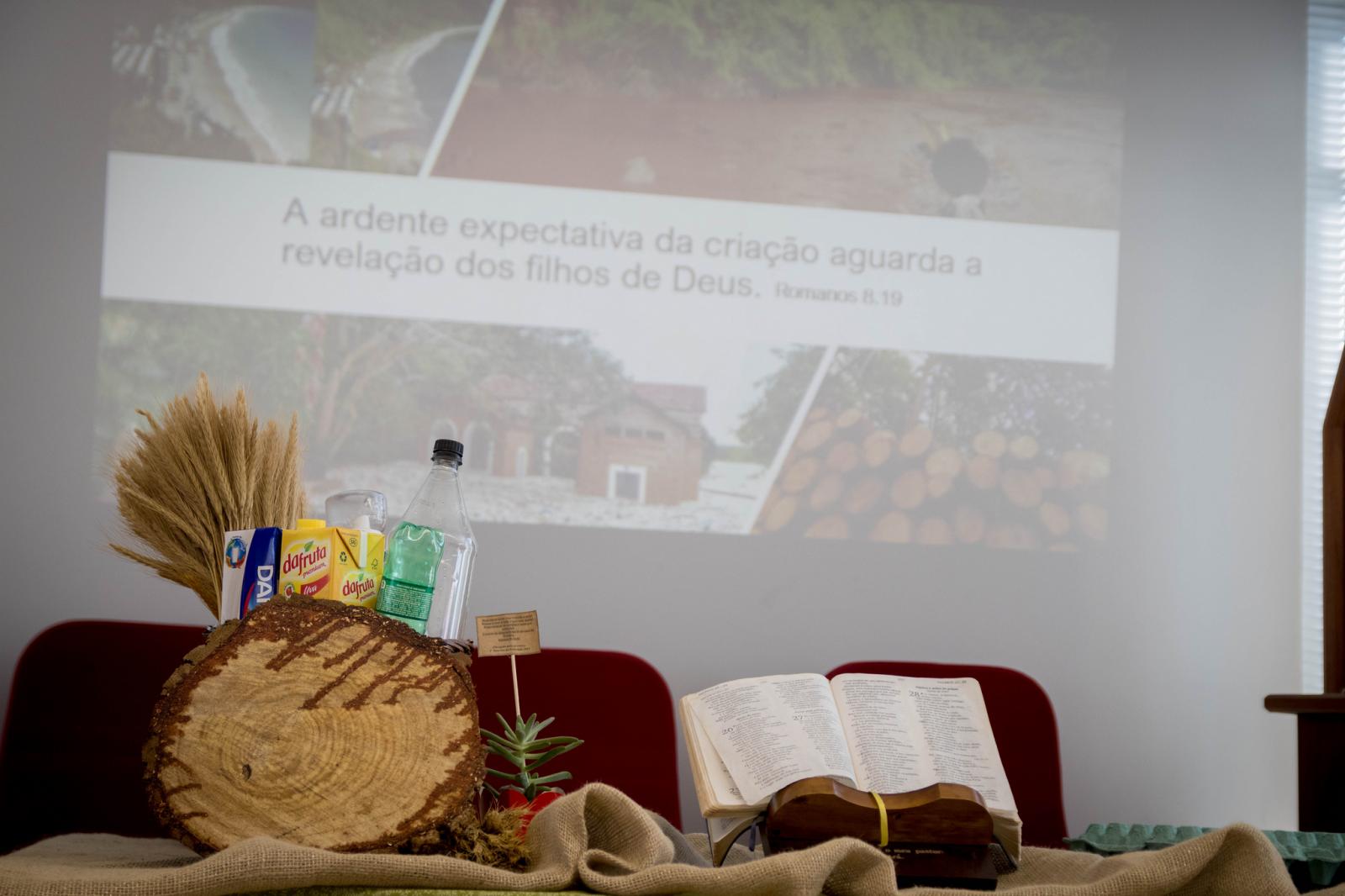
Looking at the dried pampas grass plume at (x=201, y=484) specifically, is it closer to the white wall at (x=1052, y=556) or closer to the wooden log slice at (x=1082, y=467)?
the white wall at (x=1052, y=556)

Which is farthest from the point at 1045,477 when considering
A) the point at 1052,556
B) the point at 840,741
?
the point at 840,741

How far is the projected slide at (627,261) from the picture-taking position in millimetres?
2895

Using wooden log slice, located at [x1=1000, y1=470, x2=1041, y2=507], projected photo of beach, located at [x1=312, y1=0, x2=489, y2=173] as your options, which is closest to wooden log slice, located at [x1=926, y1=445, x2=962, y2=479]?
wooden log slice, located at [x1=1000, y1=470, x2=1041, y2=507]

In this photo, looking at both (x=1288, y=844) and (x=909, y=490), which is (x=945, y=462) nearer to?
(x=909, y=490)

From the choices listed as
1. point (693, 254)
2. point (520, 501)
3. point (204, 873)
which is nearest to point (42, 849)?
point (204, 873)

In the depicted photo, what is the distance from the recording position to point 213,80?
116 inches

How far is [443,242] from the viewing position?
2930 mm

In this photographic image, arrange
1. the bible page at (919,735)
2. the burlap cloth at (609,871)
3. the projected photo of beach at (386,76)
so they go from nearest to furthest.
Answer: the burlap cloth at (609,871)
the bible page at (919,735)
the projected photo of beach at (386,76)

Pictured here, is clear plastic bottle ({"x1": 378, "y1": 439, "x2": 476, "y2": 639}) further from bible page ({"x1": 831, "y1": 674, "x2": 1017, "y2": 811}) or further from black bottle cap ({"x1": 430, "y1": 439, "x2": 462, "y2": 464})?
bible page ({"x1": 831, "y1": 674, "x2": 1017, "y2": 811})

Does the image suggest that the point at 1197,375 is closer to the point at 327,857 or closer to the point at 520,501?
the point at 520,501

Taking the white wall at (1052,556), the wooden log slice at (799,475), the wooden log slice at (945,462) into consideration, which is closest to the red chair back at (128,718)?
the white wall at (1052,556)

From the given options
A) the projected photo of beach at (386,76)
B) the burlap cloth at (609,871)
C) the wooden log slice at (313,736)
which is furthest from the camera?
the projected photo of beach at (386,76)

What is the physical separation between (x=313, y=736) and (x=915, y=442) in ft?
7.00

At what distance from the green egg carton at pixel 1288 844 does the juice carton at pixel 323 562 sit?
93cm
